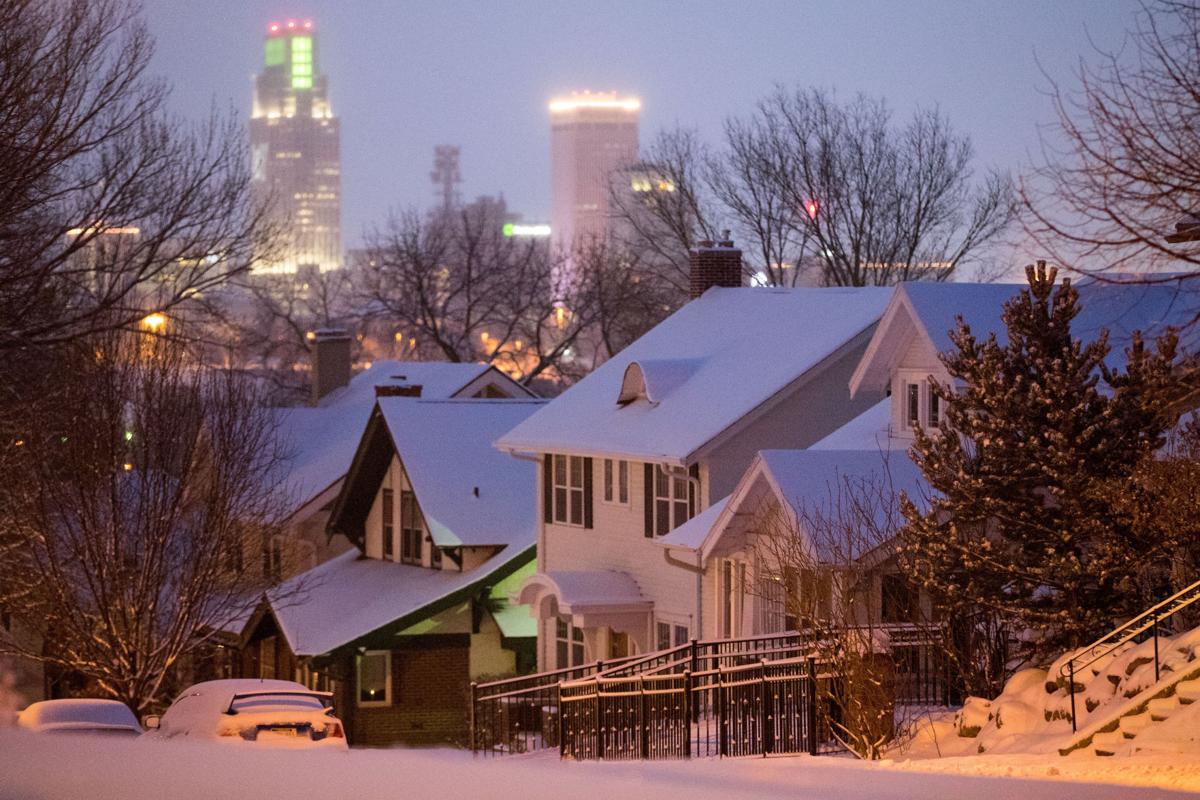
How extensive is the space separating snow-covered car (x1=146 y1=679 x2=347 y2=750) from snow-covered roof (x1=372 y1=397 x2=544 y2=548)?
14932 millimetres

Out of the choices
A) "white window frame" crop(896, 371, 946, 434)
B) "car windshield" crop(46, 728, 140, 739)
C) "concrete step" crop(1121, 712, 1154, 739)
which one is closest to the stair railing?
"concrete step" crop(1121, 712, 1154, 739)

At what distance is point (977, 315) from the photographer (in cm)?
2377

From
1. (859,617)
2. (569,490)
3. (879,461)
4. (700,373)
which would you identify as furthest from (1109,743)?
(569,490)

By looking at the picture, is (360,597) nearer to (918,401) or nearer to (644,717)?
(918,401)

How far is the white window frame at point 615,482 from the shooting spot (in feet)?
100

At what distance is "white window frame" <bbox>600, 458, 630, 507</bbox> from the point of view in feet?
100

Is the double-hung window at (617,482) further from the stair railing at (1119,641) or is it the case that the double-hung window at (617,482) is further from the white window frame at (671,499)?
the stair railing at (1119,641)

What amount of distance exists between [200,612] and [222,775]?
19226 millimetres

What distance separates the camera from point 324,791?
5836 millimetres

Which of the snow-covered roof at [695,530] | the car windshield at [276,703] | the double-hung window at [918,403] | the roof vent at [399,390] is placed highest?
the roof vent at [399,390]

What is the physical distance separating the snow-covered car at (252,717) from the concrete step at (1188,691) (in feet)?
25.5

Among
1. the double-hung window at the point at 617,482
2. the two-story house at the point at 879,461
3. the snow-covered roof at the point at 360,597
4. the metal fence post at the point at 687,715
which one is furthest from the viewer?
the snow-covered roof at the point at 360,597

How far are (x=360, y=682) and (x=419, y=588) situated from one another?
2.18m

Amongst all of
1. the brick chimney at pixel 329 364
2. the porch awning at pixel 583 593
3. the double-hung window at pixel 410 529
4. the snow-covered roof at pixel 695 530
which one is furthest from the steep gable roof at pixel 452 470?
the brick chimney at pixel 329 364
